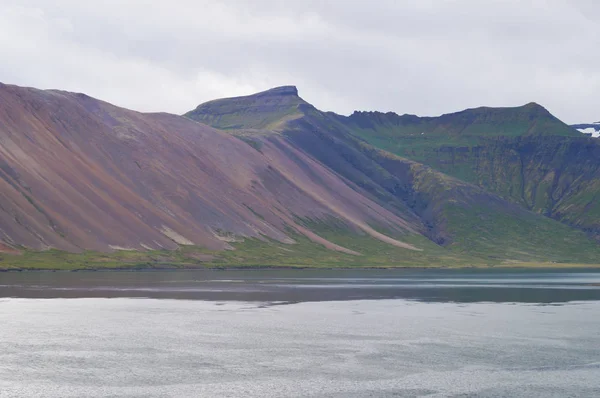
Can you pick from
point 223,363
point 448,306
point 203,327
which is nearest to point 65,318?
point 203,327

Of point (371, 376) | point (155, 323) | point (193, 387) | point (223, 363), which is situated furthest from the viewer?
point (155, 323)

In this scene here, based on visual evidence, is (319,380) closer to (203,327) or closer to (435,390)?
(435,390)

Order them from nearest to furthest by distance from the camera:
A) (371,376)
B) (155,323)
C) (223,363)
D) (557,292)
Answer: (371,376) < (223,363) < (155,323) < (557,292)

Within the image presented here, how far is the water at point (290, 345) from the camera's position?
52.6m

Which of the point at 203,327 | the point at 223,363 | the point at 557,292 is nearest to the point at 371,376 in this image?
the point at 223,363

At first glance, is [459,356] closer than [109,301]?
Yes

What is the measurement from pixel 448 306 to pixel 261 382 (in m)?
59.9

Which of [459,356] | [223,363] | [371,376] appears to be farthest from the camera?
[459,356]

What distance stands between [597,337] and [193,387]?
44.3 metres

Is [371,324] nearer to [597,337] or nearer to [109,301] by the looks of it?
[597,337]

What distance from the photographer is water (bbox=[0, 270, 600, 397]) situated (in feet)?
172

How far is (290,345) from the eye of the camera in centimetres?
6944

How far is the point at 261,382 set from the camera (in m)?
53.5

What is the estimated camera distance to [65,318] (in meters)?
84.5
